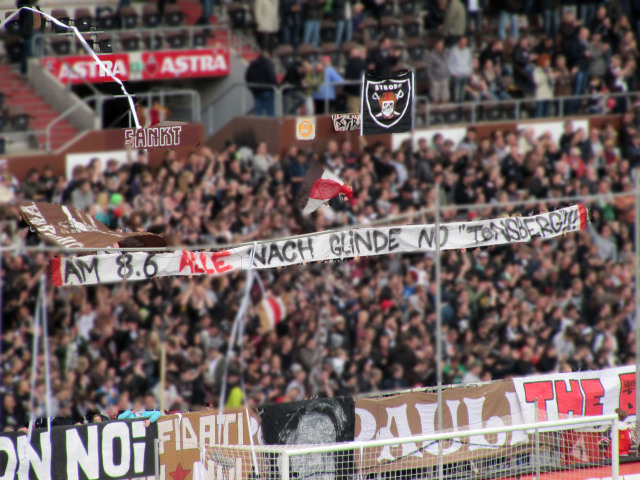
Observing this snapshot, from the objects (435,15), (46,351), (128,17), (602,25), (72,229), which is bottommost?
(46,351)

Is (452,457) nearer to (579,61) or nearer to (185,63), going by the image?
(185,63)

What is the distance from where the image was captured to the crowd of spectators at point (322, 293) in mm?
14500

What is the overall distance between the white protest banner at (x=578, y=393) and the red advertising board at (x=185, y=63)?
9788mm

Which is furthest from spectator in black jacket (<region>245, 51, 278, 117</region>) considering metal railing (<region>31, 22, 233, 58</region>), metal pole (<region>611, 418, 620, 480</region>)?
metal pole (<region>611, 418, 620, 480</region>)

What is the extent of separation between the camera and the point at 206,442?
11.4 m

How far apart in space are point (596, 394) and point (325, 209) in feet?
18.7

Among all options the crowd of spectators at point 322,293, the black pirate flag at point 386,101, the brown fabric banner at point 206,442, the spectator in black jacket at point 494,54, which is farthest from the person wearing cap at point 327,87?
the brown fabric banner at point 206,442

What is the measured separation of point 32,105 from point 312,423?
9.75m

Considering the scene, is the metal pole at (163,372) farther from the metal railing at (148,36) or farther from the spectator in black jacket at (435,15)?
the spectator in black jacket at (435,15)

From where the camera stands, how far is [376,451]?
11.6m

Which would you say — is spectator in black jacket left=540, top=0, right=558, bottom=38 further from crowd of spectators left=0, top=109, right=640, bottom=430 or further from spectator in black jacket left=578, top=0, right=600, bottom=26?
crowd of spectators left=0, top=109, right=640, bottom=430

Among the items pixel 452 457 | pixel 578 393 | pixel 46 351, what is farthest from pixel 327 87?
pixel 452 457

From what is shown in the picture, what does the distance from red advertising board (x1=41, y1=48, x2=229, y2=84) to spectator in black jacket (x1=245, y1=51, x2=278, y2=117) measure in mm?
1489

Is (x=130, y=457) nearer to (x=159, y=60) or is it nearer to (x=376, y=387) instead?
(x=376, y=387)
